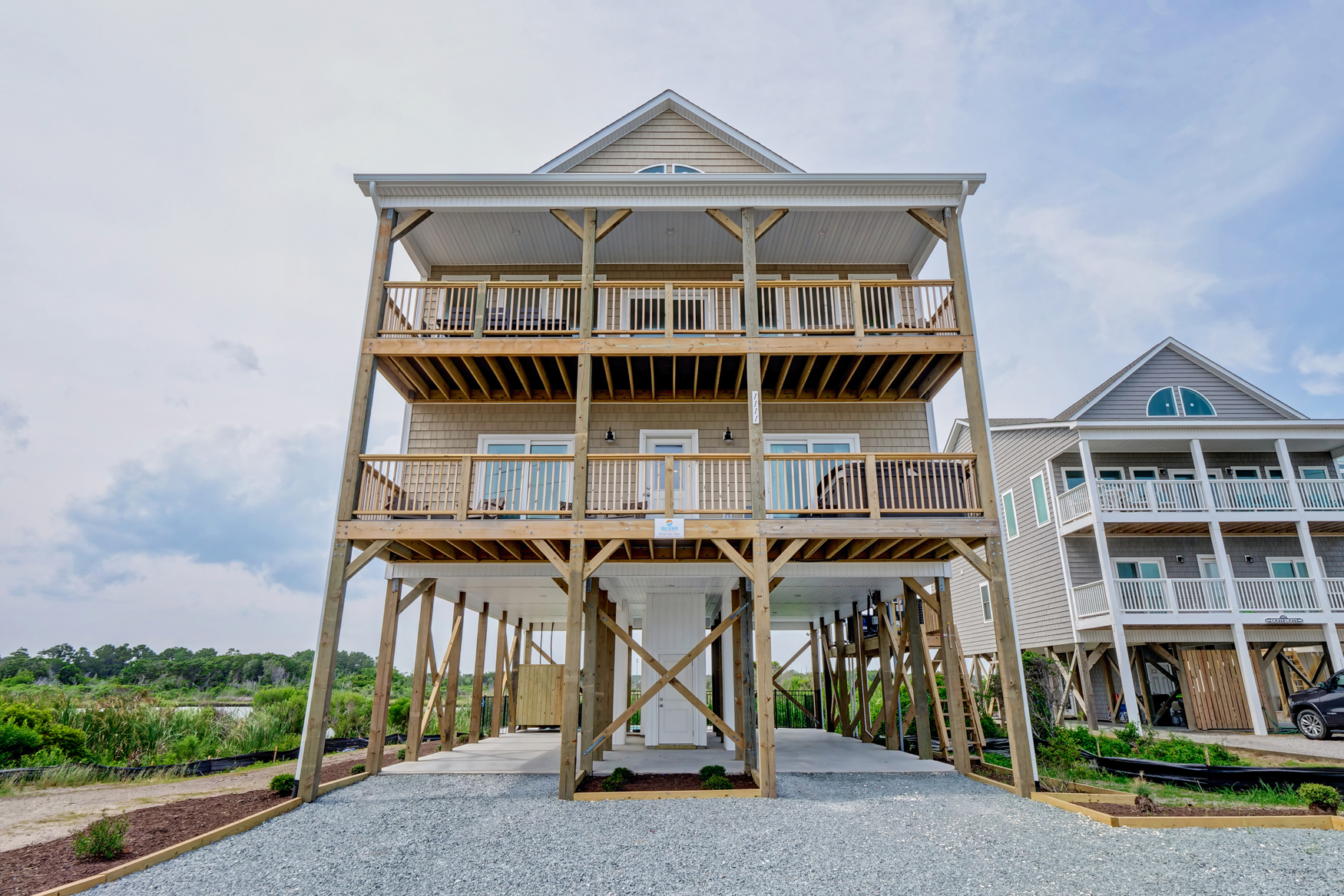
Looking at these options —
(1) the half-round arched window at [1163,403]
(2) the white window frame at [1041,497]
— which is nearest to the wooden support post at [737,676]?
(2) the white window frame at [1041,497]

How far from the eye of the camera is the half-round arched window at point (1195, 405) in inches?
814

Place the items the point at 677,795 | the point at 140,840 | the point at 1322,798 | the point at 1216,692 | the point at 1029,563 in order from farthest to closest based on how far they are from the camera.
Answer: the point at 1029,563
the point at 1216,692
the point at 677,795
the point at 1322,798
the point at 140,840

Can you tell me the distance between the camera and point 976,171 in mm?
11578

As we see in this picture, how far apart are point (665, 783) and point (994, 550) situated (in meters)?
6.11

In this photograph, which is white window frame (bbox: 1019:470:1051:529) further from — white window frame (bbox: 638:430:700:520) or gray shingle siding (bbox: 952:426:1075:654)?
white window frame (bbox: 638:430:700:520)

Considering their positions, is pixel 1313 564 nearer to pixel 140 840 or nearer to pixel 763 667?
pixel 763 667

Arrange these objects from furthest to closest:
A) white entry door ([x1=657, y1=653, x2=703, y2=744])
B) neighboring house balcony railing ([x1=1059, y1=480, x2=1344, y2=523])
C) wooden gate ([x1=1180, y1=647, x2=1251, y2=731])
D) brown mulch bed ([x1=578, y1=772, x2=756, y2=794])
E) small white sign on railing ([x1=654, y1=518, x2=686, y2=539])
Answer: neighboring house balcony railing ([x1=1059, y1=480, x2=1344, y2=523]) < wooden gate ([x1=1180, y1=647, x2=1251, y2=731]) < white entry door ([x1=657, y1=653, x2=703, y2=744]) < small white sign on railing ([x1=654, y1=518, x2=686, y2=539]) < brown mulch bed ([x1=578, y1=772, x2=756, y2=794])

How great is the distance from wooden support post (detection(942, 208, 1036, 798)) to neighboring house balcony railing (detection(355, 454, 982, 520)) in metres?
0.28

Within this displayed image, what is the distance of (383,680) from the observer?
11516 mm

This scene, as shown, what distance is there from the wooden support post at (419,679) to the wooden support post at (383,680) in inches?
24.8

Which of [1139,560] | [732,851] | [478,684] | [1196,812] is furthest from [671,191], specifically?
[1139,560]

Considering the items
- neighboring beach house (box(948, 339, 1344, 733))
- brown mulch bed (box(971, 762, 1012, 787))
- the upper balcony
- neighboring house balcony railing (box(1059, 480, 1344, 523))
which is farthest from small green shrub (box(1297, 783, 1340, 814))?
neighboring house balcony railing (box(1059, 480, 1344, 523))

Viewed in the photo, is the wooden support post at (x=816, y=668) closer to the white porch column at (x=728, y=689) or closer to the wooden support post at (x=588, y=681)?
the white porch column at (x=728, y=689)

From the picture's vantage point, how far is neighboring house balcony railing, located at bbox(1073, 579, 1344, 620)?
57.4ft
